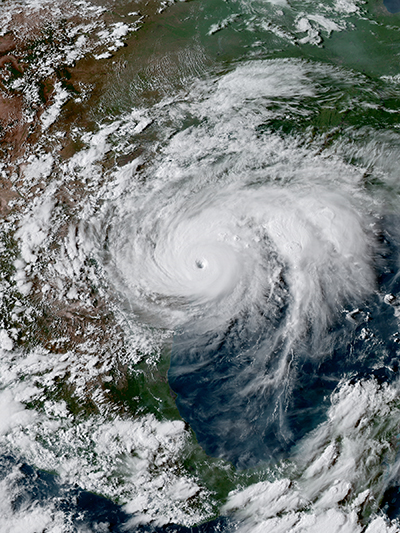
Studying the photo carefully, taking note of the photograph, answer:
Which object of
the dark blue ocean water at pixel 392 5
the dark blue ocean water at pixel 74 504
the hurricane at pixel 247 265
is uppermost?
the dark blue ocean water at pixel 392 5

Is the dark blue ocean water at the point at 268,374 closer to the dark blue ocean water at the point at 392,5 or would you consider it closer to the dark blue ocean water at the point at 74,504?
the dark blue ocean water at the point at 74,504

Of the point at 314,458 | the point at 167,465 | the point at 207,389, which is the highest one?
the point at 207,389

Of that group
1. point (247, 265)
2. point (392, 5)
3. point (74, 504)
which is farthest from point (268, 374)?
point (392, 5)

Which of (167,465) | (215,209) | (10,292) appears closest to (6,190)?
(10,292)

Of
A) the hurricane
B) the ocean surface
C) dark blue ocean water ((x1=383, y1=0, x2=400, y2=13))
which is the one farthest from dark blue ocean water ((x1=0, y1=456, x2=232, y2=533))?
dark blue ocean water ((x1=383, y1=0, x2=400, y2=13))

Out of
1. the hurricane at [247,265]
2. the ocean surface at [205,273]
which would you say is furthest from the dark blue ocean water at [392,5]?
the hurricane at [247,265]

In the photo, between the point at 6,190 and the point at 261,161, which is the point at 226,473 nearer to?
the point at 261,161

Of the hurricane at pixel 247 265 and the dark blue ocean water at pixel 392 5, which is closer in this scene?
the hurricane at pixel 247 265

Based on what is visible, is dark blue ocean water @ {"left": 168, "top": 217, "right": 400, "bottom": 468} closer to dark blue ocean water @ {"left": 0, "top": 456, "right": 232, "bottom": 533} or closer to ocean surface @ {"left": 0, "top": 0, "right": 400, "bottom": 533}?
ocean surface @ {"left": 0, "top": 0, "right": 400, "bottom": 533}
